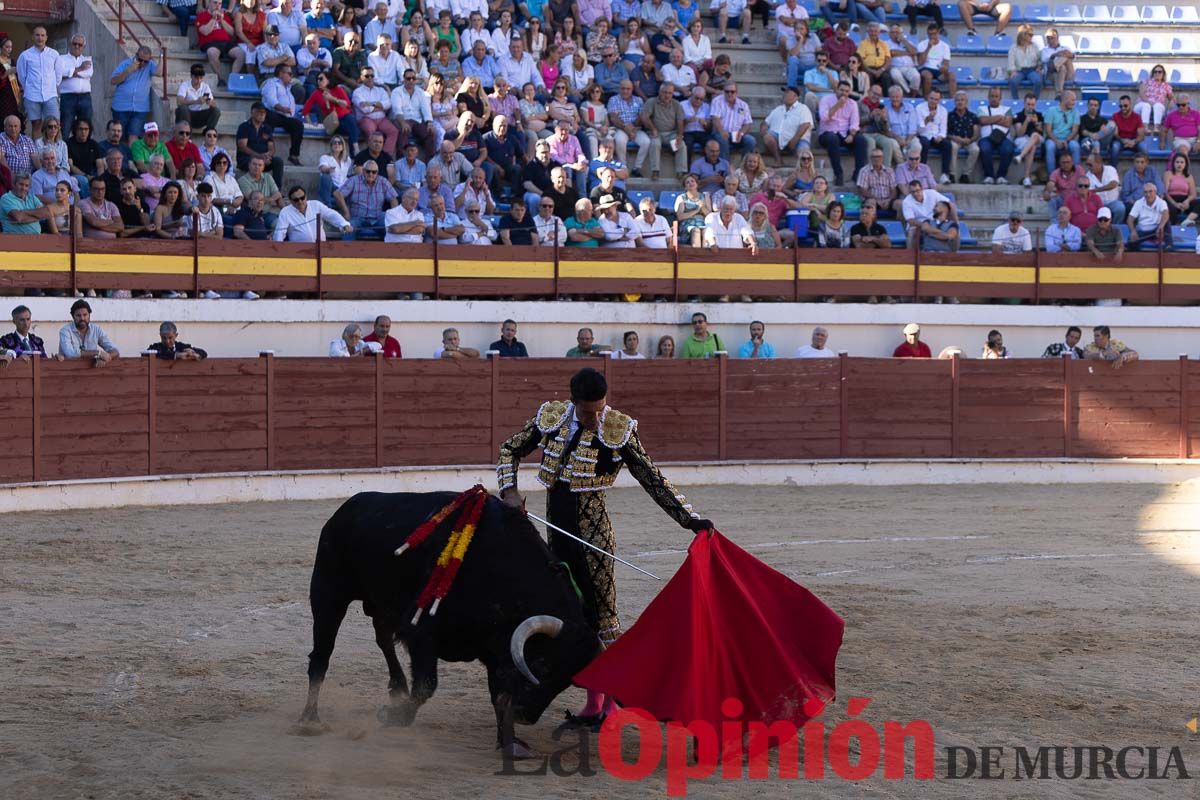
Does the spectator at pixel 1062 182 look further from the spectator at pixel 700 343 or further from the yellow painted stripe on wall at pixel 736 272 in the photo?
the spectator at pixel 700 343

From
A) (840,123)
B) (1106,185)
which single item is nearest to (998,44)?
(1106,185)

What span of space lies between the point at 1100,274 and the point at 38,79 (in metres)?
9.70

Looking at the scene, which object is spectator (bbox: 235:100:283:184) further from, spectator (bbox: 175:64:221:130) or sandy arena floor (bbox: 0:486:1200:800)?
sandy arena floor (bbox: 0:486:1200:800)

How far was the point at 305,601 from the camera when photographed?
705 centimetres

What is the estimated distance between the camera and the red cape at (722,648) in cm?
446

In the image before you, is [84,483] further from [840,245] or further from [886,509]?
[840,245]

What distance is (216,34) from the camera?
1380 cm

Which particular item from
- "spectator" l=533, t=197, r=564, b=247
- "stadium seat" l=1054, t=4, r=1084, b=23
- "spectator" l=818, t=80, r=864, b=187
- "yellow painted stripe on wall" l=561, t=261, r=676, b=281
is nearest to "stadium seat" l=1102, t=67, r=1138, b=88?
"stadium seat" l=1054, t=4, r=1084, b=23

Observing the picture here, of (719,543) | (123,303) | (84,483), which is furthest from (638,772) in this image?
(123,303)

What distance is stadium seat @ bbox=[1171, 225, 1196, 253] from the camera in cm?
1501

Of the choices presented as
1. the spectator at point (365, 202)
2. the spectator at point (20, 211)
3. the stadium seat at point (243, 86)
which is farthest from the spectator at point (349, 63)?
the spectator at point (20, 211)

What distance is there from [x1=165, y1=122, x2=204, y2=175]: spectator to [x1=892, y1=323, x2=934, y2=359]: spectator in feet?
20.3

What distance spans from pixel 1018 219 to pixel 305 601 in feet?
32.2

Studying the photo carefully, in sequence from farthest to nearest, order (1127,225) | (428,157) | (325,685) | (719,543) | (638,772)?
(1127,225)
(428,157)
(325,685)
(719,543)
(638,772)
